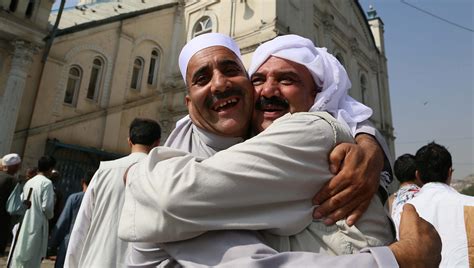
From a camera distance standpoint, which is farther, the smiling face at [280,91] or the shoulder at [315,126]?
the smiling face at [280,91]

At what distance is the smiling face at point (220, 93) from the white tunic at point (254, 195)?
43 cm

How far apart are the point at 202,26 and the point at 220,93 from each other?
14674 millimetres

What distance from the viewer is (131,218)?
1.08 m

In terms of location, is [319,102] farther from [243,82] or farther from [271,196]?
[271,196]

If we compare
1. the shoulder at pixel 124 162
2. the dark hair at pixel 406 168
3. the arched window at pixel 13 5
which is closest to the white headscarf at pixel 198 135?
the shoulder at pixel 124 162

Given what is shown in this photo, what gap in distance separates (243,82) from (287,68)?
0.26m

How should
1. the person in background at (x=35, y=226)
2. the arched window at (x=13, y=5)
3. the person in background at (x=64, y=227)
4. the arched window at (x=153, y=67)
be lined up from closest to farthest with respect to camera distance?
1. the person in background at (x=35, y=226)
2. the person in background at (x=64, y=227)
3. the arched window at (x=13, y=5)
4. the arched window at (x=153, y=67)

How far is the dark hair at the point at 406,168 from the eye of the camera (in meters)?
3.74

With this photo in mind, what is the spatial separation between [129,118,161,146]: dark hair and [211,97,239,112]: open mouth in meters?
1.56

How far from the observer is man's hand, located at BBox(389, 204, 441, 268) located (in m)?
1.00

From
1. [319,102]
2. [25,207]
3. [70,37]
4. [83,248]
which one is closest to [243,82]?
[319,102]

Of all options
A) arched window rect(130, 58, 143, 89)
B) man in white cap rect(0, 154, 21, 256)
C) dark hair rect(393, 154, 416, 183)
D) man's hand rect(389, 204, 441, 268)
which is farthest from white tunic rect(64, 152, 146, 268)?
arched window rect(130, 58, 143, 89)

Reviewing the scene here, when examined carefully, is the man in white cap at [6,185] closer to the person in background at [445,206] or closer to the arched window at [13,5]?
the person in background at [445,206]

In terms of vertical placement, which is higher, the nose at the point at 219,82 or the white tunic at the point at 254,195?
the nose at the point at 219,82
